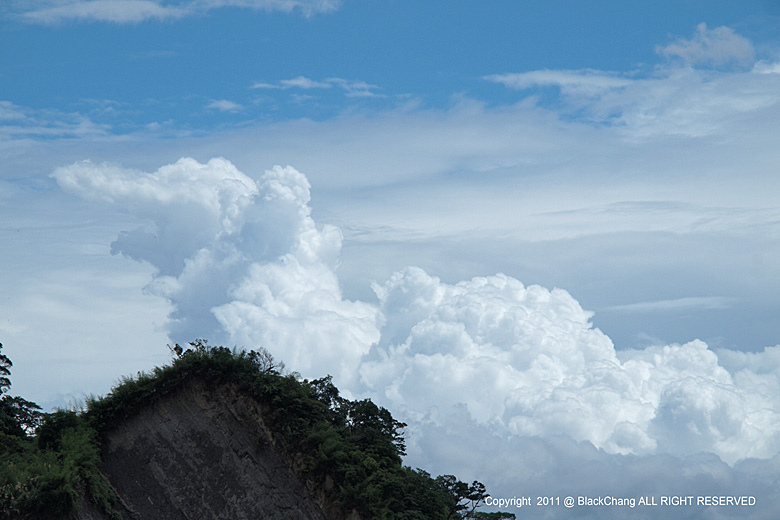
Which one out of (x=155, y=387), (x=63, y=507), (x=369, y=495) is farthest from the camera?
(x=155, y=387)

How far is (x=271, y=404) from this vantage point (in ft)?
104

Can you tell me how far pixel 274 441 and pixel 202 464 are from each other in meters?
2.87

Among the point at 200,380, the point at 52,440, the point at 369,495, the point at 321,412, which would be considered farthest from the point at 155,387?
the point at 369,495

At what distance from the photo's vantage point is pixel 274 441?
102ft

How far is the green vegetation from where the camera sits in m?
27.3

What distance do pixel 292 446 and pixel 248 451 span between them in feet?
5.71

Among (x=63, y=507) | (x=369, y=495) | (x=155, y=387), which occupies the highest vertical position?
(x=155, y=387)

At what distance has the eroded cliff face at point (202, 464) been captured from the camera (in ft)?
98.2

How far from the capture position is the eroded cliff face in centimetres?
2992

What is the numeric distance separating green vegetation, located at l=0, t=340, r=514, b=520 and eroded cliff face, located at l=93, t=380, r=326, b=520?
0.48 metres

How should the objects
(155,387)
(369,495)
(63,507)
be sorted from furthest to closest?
(155,387) < (369,495) < (63,507)

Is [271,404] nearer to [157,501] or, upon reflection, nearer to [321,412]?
[321,412]

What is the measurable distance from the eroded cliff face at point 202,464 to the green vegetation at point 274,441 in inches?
19.0

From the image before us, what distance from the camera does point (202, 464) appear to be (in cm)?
3058
